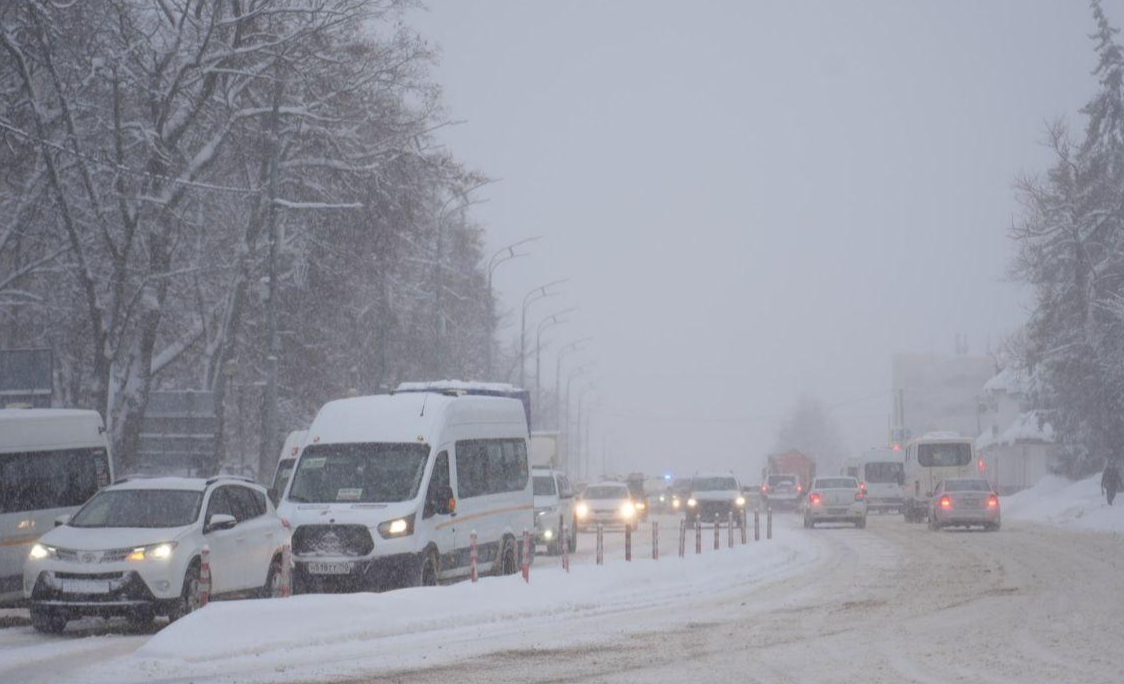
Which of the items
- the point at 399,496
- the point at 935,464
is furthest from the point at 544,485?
the point at 935,464

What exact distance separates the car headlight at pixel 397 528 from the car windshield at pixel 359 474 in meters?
0.55

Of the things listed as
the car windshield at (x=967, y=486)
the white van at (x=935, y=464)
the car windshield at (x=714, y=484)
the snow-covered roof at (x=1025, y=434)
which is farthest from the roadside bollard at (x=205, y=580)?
the snow-covered roof at (x=1025, y=434)

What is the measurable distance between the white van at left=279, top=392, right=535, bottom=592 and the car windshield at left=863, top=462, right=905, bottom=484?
45829 millimetres

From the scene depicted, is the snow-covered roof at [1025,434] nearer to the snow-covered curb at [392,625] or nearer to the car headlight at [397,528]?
the snow-covered curb at [392,625]

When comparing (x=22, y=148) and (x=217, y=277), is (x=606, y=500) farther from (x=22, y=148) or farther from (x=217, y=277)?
(x=22, y=148)

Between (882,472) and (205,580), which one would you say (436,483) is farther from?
(882,472)

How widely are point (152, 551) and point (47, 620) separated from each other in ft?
4.24

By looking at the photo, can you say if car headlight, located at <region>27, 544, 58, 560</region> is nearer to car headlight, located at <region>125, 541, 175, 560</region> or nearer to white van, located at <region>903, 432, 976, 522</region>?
car headlight, located at <region>125, 541, 175, 560</region>

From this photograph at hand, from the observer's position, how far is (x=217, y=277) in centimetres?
4453

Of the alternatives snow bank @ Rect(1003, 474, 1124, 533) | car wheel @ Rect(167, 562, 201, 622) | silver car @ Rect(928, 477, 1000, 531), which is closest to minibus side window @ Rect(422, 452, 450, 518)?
car wheel @ Rect(167, 562, 201, 622)

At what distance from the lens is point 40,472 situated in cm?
2100

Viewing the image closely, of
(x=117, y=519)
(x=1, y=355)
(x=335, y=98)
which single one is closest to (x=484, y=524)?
(x=117, y=519)

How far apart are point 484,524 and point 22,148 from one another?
12.5 metres

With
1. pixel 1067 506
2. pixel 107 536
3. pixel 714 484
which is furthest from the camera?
pixel 1067 506
